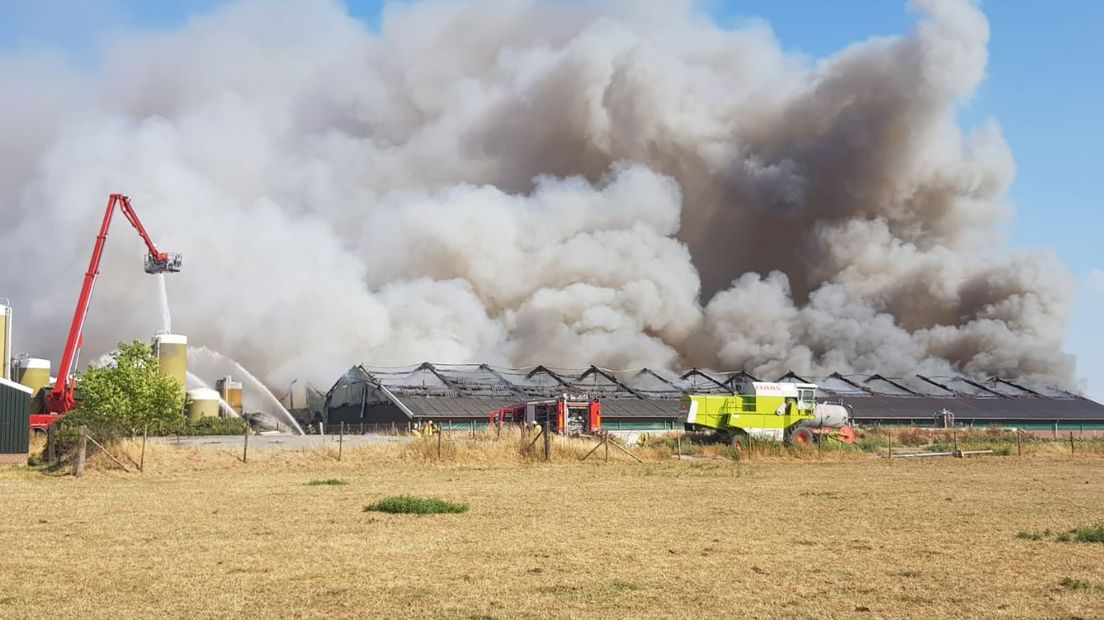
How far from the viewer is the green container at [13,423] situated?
33.3 m

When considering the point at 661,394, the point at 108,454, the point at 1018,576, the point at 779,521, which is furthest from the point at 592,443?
the point at 661,394

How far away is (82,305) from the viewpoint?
5709 cm

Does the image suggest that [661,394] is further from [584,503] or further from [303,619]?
[303,619]

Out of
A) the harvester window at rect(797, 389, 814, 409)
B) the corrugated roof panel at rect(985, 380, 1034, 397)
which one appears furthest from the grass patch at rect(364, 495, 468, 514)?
the corrugated roof panel at rect(985, 380, 1034, 397)

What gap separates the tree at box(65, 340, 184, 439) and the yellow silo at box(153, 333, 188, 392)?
46.7ft

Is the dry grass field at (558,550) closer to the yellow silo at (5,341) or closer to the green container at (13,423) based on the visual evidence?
the green container at (13,423)

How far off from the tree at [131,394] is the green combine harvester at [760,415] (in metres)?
21.0

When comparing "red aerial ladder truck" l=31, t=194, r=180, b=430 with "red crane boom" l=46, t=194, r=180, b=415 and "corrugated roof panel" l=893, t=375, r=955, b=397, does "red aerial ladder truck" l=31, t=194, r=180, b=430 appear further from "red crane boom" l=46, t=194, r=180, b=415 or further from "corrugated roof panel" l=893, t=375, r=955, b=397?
"corrugated roof panel" l=893, t=375, r=955, b=397

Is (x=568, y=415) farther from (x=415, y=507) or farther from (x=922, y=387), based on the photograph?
(x=922, y=387)

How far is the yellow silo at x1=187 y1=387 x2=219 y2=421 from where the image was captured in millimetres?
59000

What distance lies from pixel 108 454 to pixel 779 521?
1869cm

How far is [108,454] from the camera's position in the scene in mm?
27547

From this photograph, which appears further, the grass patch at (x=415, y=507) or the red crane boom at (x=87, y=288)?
the red crane boom at (x=87, y=288)

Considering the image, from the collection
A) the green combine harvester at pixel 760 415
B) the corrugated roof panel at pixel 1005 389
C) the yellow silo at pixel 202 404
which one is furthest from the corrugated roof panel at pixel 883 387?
the yellow silo at pixel 202 404
